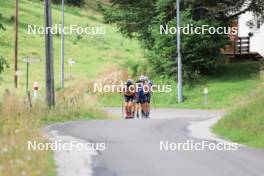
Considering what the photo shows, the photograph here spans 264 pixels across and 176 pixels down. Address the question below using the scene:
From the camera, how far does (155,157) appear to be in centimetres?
1516

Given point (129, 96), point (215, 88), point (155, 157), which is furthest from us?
point (215, 88)

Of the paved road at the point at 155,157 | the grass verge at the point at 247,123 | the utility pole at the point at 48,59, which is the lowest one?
the paved road at the point at 155,157

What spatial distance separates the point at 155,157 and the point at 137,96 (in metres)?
17.0

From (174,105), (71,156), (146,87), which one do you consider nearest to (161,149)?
(71,156)

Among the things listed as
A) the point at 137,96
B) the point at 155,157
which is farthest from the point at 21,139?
the point at 137,96

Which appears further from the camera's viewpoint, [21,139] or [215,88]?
[215,88]

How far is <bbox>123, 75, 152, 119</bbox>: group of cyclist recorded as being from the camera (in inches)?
1228

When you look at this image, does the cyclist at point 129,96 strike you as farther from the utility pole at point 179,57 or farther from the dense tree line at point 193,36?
the dense tree line at point 193,36

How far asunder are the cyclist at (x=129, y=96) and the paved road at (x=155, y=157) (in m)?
9.03

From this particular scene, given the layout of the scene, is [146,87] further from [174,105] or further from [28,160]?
[28,160]

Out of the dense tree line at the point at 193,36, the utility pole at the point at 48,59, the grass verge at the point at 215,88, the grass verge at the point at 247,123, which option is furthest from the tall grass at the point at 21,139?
the dense tree line at the point at 193,36

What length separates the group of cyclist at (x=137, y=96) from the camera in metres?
31.2

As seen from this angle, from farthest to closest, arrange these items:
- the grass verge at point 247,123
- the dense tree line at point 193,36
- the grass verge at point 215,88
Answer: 1. the dense tree line at point 193,36
2. the grass verge at point 215,88
3. the grass verge at point 247,123

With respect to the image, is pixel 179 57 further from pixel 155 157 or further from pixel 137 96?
pixel 155 157
